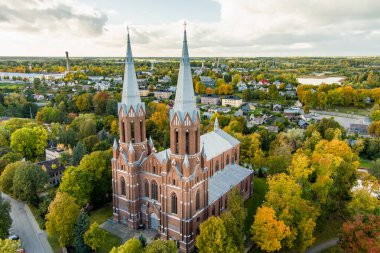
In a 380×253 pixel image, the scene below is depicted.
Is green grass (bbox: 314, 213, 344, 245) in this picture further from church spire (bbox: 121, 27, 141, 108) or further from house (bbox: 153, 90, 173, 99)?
house (bbox: 153, 90, 173, 99)

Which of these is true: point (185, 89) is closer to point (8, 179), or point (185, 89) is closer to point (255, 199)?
point (255, 199)

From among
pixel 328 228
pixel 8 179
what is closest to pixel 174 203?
pixel 328 228

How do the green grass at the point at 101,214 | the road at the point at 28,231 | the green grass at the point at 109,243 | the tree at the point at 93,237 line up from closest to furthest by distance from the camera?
the tree at the point at 93,237
the green grass at the point at 109,243
the road at the point at 28,231
the green grass at the point at 101,214

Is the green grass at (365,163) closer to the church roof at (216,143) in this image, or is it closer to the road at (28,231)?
the church roof at (216,143)

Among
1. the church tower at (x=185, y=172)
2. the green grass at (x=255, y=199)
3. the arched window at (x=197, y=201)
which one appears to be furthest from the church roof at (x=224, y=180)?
the green grass at (x=255, y=199)

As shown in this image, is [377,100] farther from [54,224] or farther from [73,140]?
[54,224]

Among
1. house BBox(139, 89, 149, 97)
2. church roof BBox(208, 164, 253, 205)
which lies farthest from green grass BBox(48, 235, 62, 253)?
house BBox(139, 89, 149, 97)
